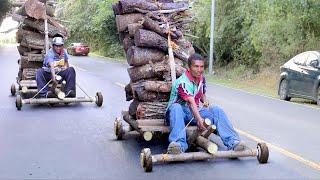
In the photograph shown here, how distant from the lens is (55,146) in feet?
31.2

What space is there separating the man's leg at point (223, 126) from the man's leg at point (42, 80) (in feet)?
23.5

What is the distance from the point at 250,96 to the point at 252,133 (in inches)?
331

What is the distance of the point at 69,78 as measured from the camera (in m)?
14.8

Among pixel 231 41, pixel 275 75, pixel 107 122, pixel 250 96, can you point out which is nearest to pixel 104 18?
pixel 231 41

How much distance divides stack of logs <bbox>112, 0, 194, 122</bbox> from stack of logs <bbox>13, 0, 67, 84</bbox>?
23.3 feet

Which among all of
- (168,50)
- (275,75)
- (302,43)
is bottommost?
(275,75)

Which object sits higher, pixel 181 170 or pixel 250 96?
pixel 181 170

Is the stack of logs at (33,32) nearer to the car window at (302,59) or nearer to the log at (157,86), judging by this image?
the car window at (302,59)

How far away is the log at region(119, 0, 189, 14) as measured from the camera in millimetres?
9977

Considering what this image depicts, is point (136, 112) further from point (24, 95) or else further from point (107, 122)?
point (24, 95)

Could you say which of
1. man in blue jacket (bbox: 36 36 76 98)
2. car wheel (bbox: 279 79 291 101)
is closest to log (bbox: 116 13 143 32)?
Answer: man in blue jacket (bbox: 36 36 76 98)

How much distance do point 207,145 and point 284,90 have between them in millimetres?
11028

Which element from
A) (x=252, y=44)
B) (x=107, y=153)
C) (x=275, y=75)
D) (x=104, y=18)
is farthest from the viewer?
(x=104, y=18)

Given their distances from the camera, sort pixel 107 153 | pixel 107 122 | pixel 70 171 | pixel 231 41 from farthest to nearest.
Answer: pixel 231 41, pixel 107 122, pixel 107 153, pixel 70 171
